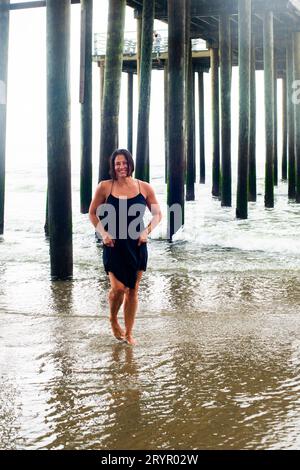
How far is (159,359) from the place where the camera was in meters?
4.35

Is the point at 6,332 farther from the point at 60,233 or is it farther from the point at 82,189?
the point at 82,189

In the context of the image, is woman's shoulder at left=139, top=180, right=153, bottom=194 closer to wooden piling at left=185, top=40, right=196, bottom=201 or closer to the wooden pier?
the wooden pier

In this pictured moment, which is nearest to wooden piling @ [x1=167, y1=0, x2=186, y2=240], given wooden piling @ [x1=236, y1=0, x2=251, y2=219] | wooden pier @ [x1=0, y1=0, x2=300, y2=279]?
wooden pier @ [x1=0, y1=0, x2=300, y2=279]

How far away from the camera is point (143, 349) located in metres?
4.58

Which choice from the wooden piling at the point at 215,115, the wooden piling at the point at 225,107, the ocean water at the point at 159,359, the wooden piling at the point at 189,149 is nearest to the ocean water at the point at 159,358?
the ocean water at the point at 159,359

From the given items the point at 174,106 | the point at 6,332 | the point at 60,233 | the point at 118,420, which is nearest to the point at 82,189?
the point at 174,106

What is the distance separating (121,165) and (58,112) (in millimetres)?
2315

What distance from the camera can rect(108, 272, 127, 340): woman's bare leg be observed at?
Answer: 460 centimetres

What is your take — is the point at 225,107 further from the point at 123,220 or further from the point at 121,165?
the point at 123,220

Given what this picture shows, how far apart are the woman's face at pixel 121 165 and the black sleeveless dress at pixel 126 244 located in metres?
0.14

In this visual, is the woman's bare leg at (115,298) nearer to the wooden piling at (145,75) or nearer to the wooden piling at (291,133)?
the wooden piling at (145,75)

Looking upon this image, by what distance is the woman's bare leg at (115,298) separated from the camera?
4.60 meters

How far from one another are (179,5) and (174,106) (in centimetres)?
129

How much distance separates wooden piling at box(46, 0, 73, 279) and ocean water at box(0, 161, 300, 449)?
72 cm
